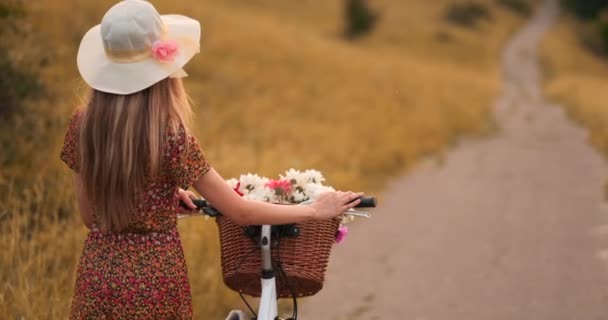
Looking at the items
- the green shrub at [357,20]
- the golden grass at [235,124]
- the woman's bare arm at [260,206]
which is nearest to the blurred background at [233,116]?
the golden grass at [235,124]

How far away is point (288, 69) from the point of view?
2091cm

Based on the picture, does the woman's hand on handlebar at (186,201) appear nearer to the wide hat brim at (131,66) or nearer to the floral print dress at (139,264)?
the floral print dress at (139,264)

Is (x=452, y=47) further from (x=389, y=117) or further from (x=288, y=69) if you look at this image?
(x=389, y=117)

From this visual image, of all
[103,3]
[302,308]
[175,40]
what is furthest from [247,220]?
[103,3]

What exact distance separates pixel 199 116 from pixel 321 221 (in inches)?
396

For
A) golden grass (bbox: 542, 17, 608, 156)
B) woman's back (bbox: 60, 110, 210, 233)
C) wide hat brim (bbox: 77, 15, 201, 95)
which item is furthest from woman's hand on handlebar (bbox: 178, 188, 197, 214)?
golden grass (bbox: 542, 17, 608, 156)

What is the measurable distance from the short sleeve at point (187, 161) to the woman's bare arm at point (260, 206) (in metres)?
0.04

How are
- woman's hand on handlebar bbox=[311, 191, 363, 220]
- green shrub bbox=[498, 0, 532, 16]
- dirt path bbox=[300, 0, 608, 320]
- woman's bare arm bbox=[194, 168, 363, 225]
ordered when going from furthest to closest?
green shrub bbox=[498, 0, 532, 16] < dirt path bbox=[300, 0, 608, 320] < woman's hand on handlebar bbox=[311, 191, 363, 220] < woman's bare arm bbox=[194, 168, 363, 225]

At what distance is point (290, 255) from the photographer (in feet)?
→ 10.8

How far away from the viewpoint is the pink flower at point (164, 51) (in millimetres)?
2959

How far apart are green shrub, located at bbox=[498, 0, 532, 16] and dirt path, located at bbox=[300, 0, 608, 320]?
56.7m

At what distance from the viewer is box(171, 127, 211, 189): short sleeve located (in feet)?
9.81

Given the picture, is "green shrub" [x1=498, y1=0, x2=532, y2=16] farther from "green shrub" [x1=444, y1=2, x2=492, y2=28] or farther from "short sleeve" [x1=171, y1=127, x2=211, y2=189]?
"short sleeve" [x1=171, y1=127, x2=211, y2=189]

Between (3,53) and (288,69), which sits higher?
(3,53)
